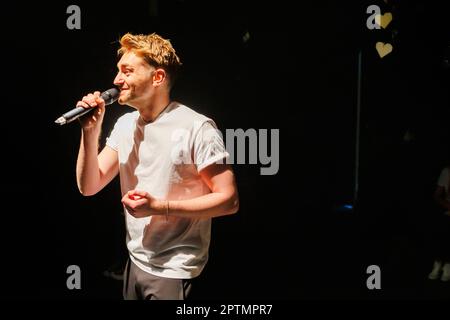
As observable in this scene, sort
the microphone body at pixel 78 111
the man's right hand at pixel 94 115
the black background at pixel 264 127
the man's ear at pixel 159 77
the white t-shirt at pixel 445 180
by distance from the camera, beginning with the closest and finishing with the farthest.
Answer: the microphone body at pixel 78 111 < the man's right hand at pixel 94 115 < the man's ear at pixel 159 77 < the black background at pixel 264 127 < the white t-shirt at pixel 445 180

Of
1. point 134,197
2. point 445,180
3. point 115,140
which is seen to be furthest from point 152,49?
point 445,180

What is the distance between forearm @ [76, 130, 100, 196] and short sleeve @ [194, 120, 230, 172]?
1.08ft

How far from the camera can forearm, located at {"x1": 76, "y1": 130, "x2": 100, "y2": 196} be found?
1.73 meters

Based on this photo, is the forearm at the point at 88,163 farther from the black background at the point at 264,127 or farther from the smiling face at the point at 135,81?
the black background at the point at 264,127

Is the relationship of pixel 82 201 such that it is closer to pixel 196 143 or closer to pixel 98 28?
pixel 98 28

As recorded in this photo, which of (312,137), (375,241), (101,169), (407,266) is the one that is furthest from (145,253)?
(407,266)

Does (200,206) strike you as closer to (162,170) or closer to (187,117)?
(162,170)

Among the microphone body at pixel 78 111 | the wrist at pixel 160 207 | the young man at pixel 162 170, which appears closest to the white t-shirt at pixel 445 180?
the young man at pixel 162 170

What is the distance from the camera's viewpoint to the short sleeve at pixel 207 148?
1.71 m

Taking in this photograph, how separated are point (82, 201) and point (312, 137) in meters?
1.06

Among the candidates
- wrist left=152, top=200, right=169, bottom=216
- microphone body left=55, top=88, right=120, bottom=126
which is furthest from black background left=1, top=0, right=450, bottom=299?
wrist left=152, top=200, right=169, bottom=216

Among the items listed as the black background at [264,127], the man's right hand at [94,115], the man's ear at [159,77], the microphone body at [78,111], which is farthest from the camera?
the black background at [264,127]

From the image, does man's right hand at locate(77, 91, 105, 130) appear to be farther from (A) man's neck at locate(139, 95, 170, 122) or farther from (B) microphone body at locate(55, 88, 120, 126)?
(A) man's neck at locate(139, 95, 170, 122)

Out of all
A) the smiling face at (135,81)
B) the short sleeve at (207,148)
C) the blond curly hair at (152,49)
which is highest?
the blond curly hair at (152,49)
